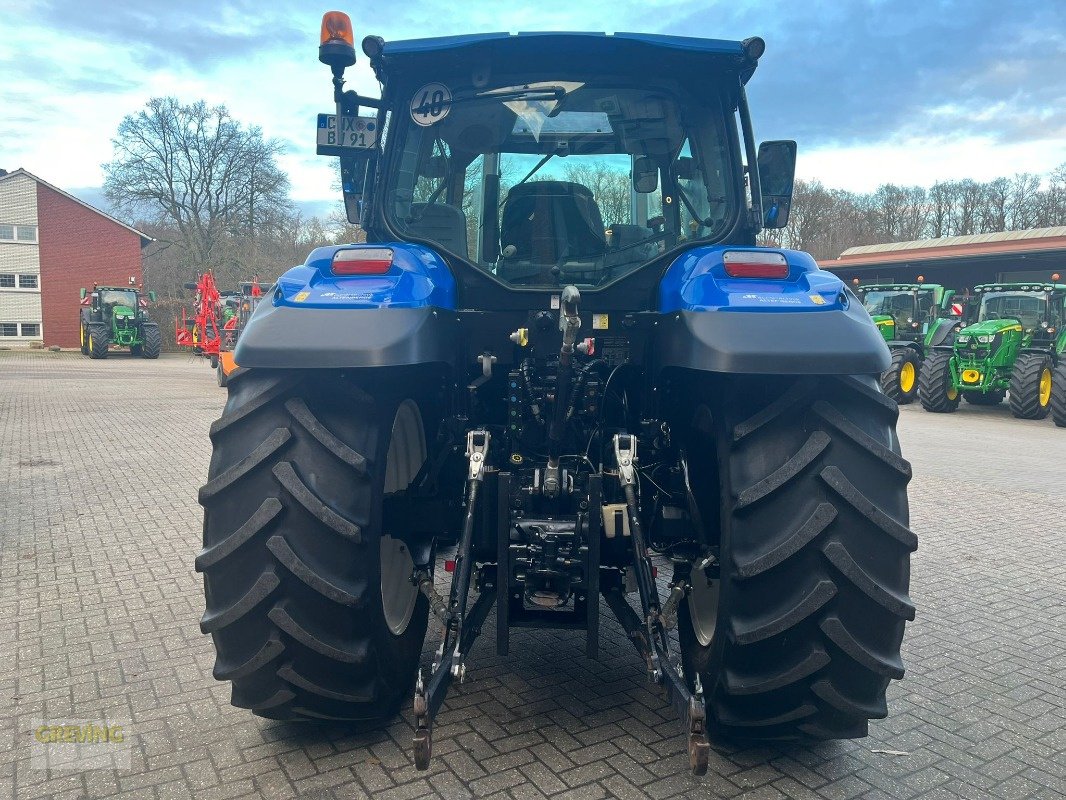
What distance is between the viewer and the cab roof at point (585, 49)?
317 cm

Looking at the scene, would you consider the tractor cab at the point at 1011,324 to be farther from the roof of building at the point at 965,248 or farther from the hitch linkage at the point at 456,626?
the hitch linkage at the point at 456,626

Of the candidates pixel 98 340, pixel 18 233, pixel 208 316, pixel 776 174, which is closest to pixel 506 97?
pixel 776 174

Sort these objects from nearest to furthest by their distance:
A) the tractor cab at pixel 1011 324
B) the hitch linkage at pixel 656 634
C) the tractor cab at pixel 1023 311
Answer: the hitch linkage at pixel 656 634, the tractor cab at pixel 1011 324, the tractor cab at pixel 1023 311

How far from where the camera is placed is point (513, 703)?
3305mm

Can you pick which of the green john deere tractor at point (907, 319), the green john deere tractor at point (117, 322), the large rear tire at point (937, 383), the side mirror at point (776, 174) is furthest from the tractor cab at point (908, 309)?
the green john deere tractor at point (117, 322)

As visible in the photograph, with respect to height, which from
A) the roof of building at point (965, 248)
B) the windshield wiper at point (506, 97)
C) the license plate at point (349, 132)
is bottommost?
the license plate at point (349, 132)

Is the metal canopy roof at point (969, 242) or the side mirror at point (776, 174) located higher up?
the metal canopy roof at point (969, 242)

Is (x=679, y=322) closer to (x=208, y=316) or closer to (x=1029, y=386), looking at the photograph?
(x=1029, y=386)

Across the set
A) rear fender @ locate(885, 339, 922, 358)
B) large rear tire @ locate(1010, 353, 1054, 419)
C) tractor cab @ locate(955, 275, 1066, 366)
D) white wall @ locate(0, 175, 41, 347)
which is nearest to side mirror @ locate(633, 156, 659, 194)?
large rear tire @ locate(1010, 353, 1054, 419)

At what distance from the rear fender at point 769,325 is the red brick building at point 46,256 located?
4604 centimetres

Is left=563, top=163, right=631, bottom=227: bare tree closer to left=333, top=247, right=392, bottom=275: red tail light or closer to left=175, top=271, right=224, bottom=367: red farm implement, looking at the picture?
left=333, top=247, right=392, bottom=275: red tail light

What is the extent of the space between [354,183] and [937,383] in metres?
14.3

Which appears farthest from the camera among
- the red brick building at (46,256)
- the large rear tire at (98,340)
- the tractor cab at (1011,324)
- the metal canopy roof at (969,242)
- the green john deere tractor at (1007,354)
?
the red brick building at (46,256)

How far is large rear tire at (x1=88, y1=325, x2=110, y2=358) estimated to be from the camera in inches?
1156
